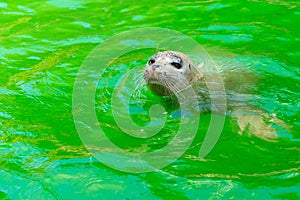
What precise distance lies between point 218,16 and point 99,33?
185 centimetres

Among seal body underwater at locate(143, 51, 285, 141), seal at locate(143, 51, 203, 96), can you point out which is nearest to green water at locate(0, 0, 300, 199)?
seal body underwater at locate(143, 51, 285, 141)

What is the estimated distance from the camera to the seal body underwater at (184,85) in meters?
5.41

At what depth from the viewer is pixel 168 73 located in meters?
5.67

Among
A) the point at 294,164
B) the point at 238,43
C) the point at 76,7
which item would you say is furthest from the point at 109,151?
the point at 76,7

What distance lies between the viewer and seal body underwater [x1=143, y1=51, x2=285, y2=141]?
17.8 feet

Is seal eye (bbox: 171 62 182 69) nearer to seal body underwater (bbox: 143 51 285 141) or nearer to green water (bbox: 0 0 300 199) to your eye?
seal body underwater (bbox: 143 51 285 141)

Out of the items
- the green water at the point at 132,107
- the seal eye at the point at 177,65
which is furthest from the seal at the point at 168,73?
the green water at the point at 132,107

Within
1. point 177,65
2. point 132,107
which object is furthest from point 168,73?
point 132,107

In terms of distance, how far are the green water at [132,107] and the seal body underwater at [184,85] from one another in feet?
0.35

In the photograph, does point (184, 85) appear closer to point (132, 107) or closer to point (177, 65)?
point (177, 65)

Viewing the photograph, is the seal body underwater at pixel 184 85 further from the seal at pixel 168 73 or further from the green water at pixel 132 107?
the green water at pixel 132 107

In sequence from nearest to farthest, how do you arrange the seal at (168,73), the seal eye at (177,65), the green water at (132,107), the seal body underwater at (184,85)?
the green water at (132,107) → the seal body underwater at (184,85) → the seal at (168,73) → the seal eye at (177,65)

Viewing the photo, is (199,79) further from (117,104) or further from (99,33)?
(99,33)

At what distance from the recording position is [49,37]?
322 inches
